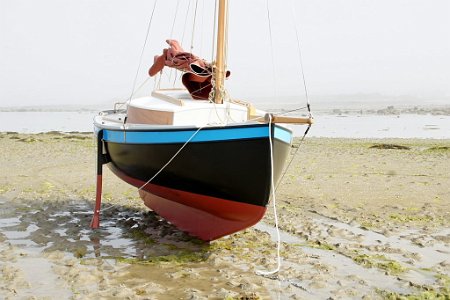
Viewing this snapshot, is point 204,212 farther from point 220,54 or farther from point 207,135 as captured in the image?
point 220,54

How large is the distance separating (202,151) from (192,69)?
2.31 m

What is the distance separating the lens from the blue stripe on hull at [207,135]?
21.3 feet

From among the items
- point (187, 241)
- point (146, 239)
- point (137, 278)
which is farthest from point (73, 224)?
point (137, 278)

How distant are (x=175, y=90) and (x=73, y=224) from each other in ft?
11.7

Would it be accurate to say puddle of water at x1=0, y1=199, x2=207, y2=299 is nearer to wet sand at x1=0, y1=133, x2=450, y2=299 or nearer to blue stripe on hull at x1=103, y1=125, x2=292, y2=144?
→ wet sand at x1=0, y1=133, x2=450, y2=299

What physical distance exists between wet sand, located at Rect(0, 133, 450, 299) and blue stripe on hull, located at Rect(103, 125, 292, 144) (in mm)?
1650

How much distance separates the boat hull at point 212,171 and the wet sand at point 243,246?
53cm

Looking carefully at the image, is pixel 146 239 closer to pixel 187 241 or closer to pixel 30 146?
pixel 187 241

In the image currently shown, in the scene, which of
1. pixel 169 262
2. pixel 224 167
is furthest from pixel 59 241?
pixel 224 167

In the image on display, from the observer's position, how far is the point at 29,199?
1112 centimetres

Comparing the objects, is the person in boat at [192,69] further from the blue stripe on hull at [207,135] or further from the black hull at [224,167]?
the black hull at [224,167]

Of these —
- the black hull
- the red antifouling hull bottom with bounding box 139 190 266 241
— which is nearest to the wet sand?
the red antifouling hull bottom with bounding box 139 190 266 241

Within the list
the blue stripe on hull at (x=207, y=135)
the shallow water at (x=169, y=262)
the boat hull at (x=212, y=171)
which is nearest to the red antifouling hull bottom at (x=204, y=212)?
the boat hull at (x=212, y=171)

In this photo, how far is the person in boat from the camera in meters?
8.70
